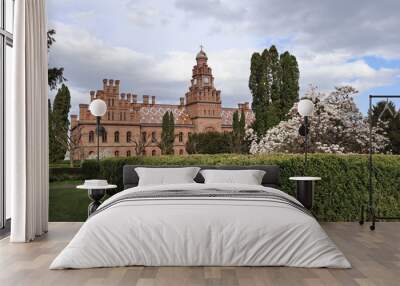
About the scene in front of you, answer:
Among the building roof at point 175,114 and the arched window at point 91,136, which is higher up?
the building roof at point 175,114

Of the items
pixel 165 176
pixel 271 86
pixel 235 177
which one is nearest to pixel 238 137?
pixel 271 86

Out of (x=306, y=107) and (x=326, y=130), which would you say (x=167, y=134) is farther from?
(x=306, y=107)

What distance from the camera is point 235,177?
5789 millimetres

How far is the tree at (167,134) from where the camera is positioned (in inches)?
371

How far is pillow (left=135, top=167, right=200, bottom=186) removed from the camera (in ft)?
19.0

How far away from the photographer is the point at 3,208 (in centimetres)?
571

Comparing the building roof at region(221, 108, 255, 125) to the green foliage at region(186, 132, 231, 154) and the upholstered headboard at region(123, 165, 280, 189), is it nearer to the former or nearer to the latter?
the green foliage at region(186, 132, 231, 154)

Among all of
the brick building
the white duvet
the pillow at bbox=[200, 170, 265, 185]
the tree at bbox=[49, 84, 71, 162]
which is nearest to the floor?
the white duvet

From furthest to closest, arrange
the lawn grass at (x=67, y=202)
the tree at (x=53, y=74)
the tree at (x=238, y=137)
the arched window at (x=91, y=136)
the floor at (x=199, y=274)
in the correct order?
1. the tree at (x=238, y=137)
2. the arched window at (x=91, y=136)
3. the tree at (x=53, y=74)
4. the lawn grass at (x=67, y=202)
5. the floor at (x=199, y=274)

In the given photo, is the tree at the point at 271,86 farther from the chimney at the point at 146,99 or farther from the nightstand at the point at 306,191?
the nightstand at the point at 306,191

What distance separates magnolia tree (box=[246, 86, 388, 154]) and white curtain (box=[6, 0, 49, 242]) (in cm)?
509

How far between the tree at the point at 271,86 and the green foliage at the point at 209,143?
2.14 ft

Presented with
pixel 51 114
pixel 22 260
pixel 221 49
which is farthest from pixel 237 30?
pixel 22 260

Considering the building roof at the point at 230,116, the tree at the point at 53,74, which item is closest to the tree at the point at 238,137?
the building roof at the point at 230,116
